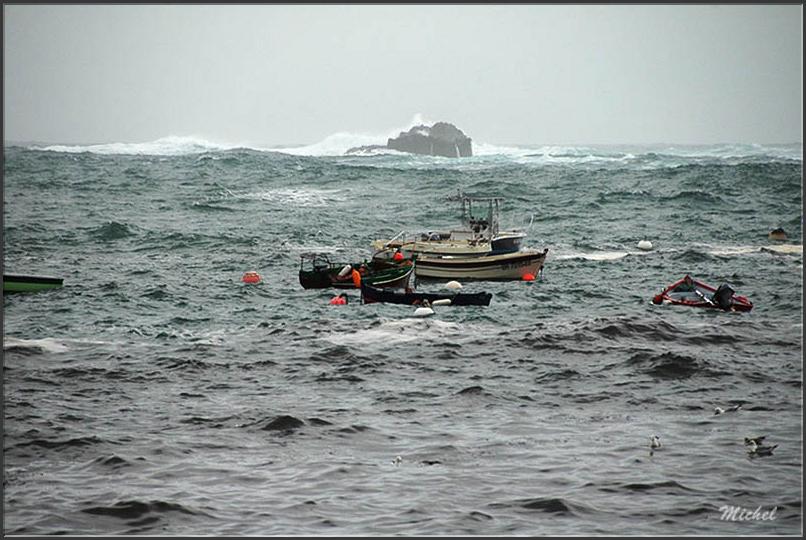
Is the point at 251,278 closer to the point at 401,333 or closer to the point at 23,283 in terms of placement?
the point at 23,283

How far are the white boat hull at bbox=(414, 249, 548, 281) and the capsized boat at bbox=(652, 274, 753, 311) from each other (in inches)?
243

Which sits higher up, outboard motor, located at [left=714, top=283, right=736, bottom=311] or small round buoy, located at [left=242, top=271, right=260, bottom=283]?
small round buoy, located at [left=242, top=271, right=260, bottom=283]

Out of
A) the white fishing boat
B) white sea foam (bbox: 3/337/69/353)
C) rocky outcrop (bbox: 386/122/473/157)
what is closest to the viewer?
white sea foam (bbox: 3/337/69/353)

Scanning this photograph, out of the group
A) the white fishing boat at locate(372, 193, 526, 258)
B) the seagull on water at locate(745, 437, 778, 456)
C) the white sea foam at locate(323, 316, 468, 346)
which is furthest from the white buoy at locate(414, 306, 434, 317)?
the seagull on water at locate(745, 437, 778, 456)

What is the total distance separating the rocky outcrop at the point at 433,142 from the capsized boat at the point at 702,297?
120795 millimetres

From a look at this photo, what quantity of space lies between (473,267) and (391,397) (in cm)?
1667

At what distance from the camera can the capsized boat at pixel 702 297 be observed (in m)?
31.1

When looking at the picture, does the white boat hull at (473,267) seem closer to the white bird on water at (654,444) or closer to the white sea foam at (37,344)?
the white sea foam at (37,344)

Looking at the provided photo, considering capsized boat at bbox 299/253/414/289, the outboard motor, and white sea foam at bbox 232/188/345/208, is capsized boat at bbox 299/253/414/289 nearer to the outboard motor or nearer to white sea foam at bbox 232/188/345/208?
the outboard motor

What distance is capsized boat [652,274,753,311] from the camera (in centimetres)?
3108

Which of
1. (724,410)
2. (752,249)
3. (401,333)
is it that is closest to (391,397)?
(401,333)

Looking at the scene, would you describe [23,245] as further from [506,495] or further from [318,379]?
[506,495]

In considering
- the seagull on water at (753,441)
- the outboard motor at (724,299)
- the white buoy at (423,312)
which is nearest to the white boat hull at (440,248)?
the white buoy at (423,312)

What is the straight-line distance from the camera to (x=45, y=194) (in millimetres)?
76562
